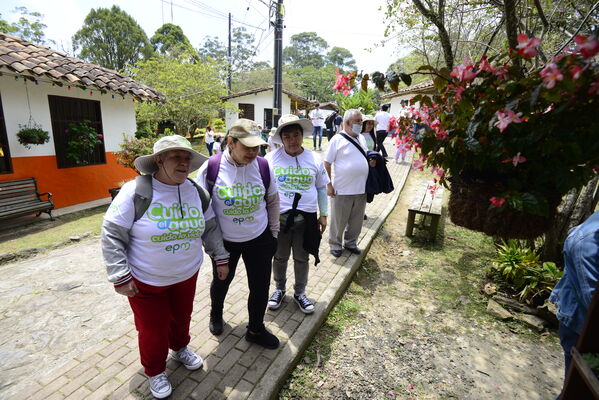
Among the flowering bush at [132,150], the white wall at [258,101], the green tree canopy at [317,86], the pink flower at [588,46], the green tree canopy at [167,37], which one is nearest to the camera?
the pink flower at [588,46]

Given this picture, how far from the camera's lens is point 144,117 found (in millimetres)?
16312

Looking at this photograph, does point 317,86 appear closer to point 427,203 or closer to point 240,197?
point 427,203

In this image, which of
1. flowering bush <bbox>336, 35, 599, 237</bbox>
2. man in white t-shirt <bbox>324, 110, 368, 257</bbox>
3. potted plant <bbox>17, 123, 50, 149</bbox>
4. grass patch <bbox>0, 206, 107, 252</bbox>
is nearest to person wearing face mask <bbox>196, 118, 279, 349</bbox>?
flowering bush <bbox>336, 35, 599, 237</bbox>

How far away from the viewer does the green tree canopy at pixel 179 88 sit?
52.1ft

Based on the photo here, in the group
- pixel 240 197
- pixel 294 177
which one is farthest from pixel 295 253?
pixel 240 197

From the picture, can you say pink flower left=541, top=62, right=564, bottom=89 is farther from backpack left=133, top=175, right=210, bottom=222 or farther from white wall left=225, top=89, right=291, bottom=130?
white wall left=225, top=89, right=291, bottom=130

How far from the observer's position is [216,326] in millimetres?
2912

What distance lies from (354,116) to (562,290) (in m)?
2.84

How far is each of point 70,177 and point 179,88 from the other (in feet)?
33.0

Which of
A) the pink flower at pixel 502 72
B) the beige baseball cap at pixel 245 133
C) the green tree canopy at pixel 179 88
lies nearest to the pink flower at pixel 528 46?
the pink flower at pixel 502 72

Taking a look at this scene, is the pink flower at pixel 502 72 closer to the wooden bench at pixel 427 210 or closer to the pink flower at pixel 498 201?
the pink flower at pixel 498 201

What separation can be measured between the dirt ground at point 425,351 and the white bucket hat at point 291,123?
6.79 ft

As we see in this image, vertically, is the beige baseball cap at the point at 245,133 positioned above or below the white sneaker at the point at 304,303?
above

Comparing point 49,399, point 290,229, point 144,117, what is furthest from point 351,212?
point 144,117
